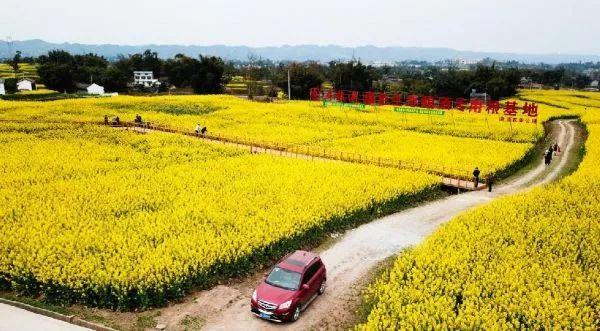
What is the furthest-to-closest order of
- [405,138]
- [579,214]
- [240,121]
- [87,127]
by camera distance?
[240,121] → [405,138] → [87,127] → [579,214]

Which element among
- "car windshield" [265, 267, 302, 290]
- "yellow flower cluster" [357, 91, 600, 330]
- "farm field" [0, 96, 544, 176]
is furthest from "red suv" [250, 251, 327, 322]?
"farm field" [0, 96, 544, 176]

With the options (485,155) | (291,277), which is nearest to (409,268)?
(291,277)

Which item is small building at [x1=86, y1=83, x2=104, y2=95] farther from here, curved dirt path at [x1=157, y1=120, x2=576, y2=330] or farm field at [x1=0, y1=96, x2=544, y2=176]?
curved dirt path at [x1=157, y1=120, x2=576, y2=330]

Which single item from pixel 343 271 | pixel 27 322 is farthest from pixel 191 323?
pixel 343 271

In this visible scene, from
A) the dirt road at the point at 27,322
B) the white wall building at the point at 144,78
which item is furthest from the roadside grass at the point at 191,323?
the white wall building at the point at 144,78

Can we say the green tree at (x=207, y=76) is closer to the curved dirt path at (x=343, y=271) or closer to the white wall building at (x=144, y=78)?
the white wall building at (x=144, y=78)

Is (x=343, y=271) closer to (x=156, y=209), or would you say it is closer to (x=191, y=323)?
(x=191, y=323)

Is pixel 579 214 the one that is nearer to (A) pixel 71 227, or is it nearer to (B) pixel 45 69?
(A) pixel 71 227
